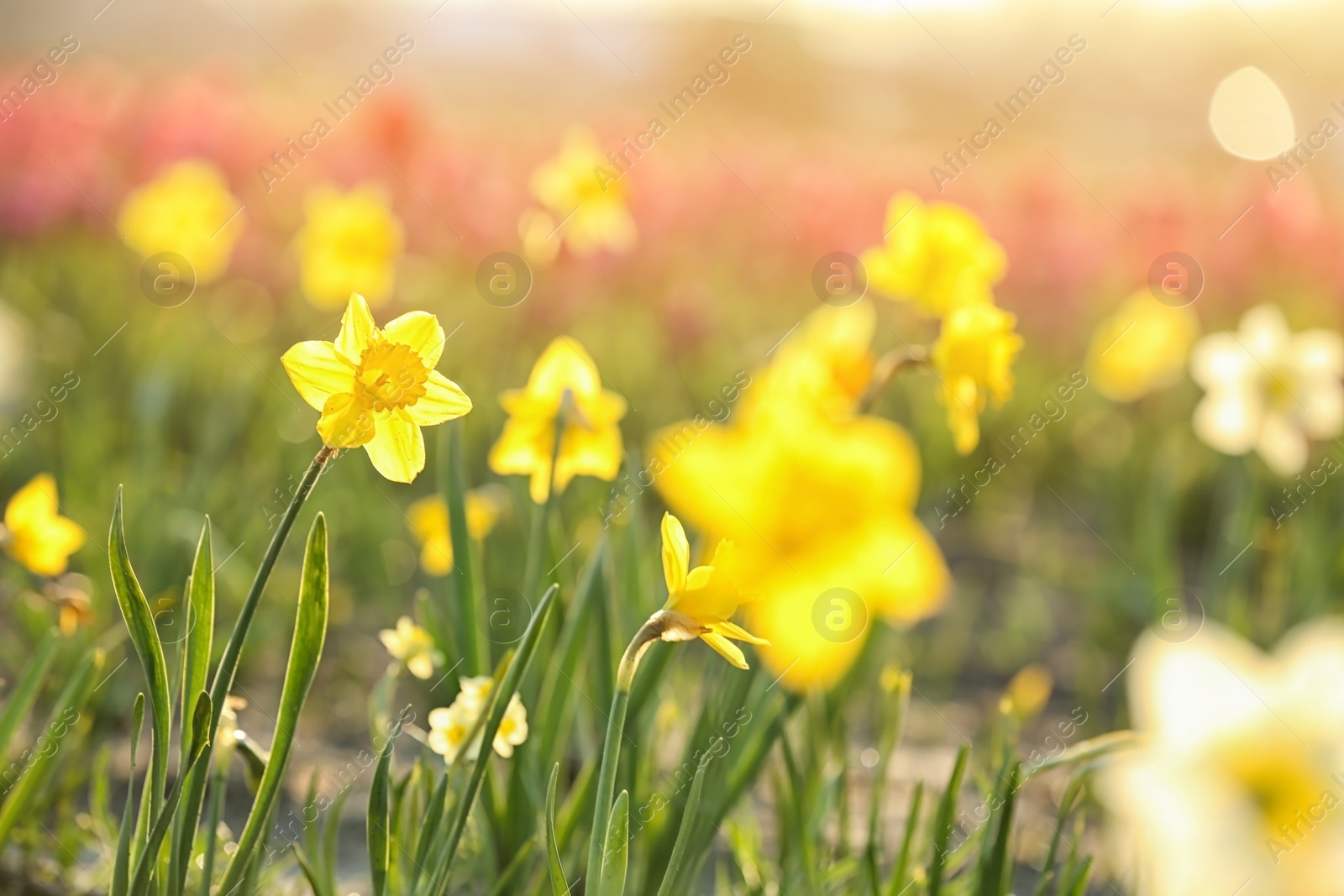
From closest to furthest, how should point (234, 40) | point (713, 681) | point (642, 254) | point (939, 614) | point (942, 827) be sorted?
point (942, 827)
point (713, 681)
point (939, 614)
point (642, 254)
point (234, 40)

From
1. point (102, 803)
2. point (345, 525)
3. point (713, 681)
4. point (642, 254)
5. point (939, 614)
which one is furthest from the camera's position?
point (642, 254)

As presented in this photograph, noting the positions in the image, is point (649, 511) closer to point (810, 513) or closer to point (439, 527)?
point (439, 527)

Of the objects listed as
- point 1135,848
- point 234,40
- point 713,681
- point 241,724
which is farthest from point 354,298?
point 234,40

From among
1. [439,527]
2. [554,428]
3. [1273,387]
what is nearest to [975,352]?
[554,428]

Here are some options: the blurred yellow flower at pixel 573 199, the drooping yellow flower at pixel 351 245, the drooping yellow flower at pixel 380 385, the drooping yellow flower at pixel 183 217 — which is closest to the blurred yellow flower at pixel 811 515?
the drooping yellow flower at pixel 380 385

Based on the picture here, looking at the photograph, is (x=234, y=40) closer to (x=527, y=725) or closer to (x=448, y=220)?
(x=448, y=220)

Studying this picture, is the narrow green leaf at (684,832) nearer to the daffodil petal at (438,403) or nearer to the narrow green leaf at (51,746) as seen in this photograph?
the daffodil petal at (438,403)
